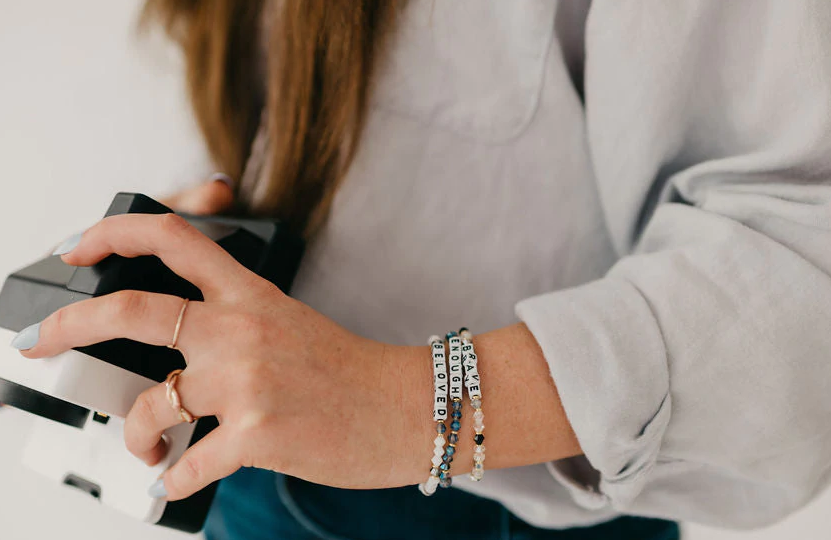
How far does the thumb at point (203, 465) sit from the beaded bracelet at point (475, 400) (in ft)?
0.57

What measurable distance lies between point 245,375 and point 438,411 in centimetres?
14

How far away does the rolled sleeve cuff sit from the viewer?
1.25 feet

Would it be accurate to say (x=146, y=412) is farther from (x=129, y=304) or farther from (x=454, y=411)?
(x=454, y=411)

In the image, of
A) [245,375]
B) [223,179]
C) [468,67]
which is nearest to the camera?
[245,375]

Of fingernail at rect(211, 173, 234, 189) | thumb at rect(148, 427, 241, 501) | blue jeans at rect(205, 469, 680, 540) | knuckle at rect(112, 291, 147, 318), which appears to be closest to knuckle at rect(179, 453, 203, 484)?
thumb at rect(148, 427, 241, 501)

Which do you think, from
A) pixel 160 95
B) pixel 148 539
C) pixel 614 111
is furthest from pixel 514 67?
pixel 148 539

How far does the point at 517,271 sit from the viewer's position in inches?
21.8

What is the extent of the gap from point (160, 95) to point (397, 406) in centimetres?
64

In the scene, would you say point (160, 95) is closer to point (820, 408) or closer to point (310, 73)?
point (310, 73)

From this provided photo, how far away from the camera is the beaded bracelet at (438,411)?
395 millimetres

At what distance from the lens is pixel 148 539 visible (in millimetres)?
814

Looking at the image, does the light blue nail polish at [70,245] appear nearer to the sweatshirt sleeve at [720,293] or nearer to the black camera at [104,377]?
the black camera at [104,377]

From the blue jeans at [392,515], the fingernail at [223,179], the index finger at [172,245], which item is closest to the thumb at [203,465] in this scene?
the index finger at [172,245]

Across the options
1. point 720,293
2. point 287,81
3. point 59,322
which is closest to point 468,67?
point 287,81
